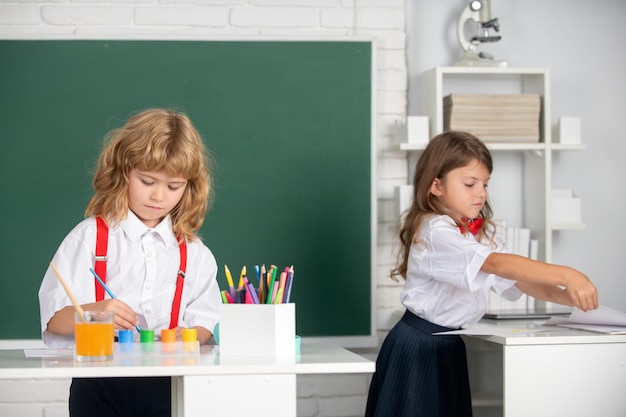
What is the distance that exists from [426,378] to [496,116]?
1.17 meters

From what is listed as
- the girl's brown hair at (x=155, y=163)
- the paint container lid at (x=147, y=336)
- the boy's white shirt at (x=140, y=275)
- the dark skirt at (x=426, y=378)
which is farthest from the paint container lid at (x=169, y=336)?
the dark skirt at (x=426, y=378)

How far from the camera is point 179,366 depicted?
5.10 feet

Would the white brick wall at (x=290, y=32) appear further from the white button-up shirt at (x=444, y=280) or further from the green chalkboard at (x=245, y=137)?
the white button-up shirt at (x=444, y=280)

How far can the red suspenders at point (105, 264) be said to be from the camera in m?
2.05

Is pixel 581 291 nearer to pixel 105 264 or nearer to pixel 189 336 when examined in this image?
pixel 189 336

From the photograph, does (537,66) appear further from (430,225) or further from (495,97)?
(430,225)

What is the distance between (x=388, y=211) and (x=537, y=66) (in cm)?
85

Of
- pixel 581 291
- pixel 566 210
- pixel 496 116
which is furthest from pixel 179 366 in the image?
pixel 566 210

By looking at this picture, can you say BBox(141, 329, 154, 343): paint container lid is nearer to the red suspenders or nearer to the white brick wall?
the red suspenders

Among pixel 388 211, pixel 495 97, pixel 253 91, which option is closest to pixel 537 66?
pixel 495 97

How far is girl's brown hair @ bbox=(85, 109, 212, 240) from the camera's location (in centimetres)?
209

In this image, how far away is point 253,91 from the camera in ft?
11.0

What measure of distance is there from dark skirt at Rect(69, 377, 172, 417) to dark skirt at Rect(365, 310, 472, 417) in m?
0.78

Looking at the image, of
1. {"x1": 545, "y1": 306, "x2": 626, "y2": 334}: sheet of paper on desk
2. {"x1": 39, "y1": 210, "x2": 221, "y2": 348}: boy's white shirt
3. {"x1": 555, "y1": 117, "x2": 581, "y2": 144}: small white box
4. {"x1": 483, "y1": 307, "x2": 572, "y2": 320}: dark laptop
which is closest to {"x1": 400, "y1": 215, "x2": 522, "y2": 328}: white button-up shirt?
{"x1": 545, "y1": 306, "x2": 626, "y2": 334}: sheet of paper on desk
